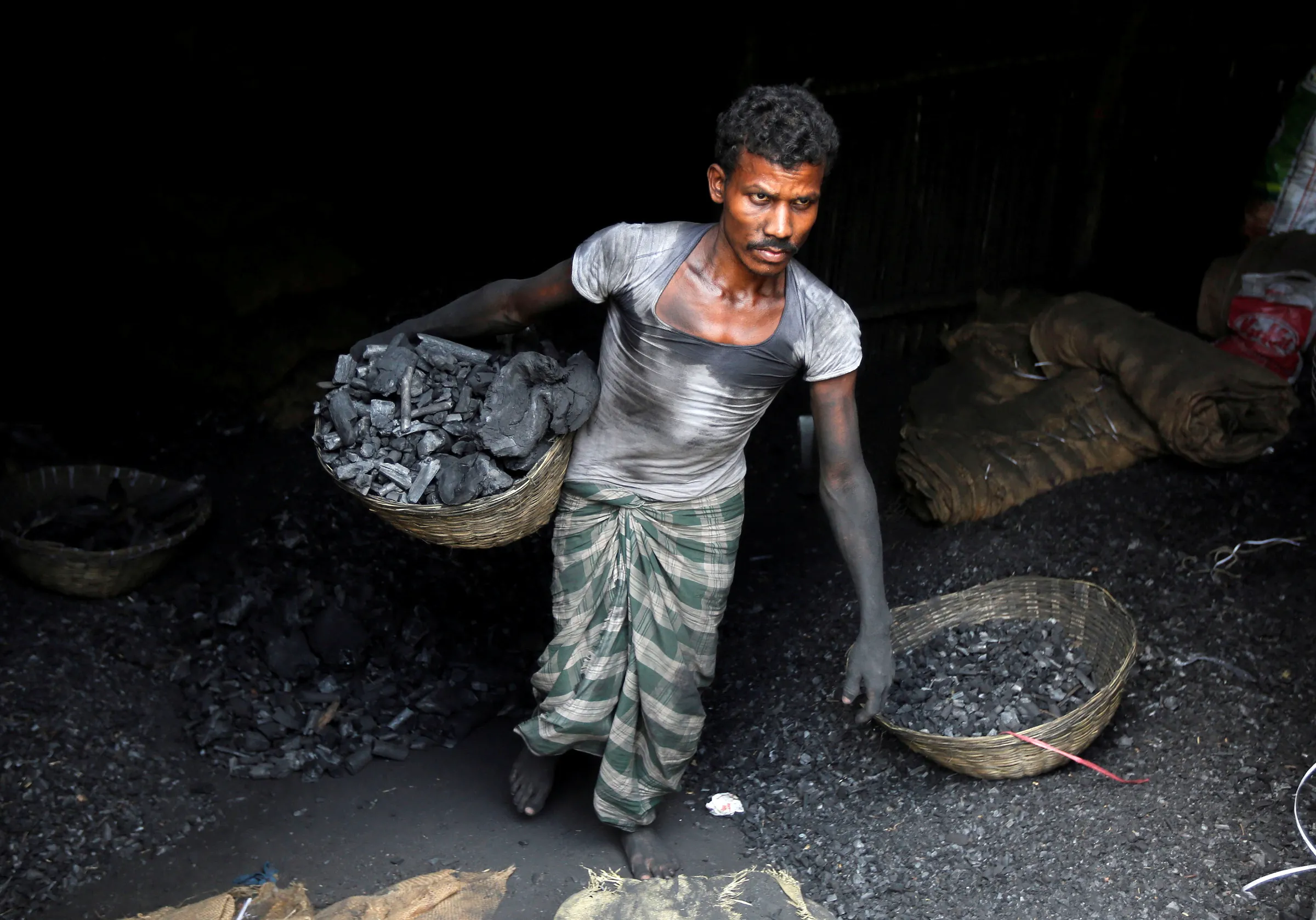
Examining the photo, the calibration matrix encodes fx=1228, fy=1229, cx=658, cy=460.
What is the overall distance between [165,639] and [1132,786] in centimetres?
327

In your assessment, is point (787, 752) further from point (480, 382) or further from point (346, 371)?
point (346, 371)

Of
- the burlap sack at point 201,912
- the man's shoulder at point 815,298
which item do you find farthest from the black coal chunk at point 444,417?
the burlap sack at point 201,912

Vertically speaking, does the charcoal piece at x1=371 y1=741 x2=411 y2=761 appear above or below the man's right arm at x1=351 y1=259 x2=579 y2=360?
below

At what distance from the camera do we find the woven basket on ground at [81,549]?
14.1 feet

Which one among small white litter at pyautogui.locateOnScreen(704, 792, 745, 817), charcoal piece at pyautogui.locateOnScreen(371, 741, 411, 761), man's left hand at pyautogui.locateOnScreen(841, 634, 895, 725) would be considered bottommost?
charcoal piece at pyautogui.locateOnScreen(371, 741, 411, 761)

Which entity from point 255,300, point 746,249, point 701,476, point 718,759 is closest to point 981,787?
point 718,759

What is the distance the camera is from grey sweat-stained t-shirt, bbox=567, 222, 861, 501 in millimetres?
2984

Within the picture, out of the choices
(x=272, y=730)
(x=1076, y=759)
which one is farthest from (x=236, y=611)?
(x=1076, y=759)

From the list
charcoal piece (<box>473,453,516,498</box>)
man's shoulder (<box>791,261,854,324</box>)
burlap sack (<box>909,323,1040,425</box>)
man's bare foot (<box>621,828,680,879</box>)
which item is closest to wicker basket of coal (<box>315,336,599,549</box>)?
charcoal piece (<box>473,453,516,498</box>)

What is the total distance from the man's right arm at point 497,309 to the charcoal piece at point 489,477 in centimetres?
45

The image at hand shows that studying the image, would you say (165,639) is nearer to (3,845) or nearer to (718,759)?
(3,845)

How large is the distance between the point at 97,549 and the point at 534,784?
1.98 m

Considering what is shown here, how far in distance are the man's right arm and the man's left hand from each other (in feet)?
3.75

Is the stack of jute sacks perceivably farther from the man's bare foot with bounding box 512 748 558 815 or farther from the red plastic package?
the man's bare foot with bounding box 512 748 558 815
